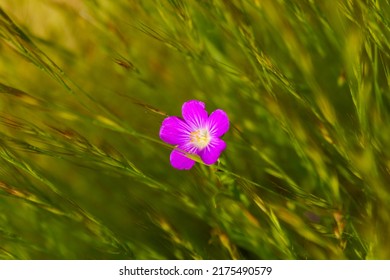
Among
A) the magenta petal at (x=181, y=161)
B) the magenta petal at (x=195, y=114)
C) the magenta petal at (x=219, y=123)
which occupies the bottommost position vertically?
the magenta petal at (x=181, y=161)

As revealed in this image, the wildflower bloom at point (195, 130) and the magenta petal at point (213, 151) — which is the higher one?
the wildflower bloom at point (195, 130)

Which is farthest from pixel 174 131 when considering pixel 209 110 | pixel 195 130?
pixel 209 110

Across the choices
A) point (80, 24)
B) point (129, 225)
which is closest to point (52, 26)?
point (80, 24)

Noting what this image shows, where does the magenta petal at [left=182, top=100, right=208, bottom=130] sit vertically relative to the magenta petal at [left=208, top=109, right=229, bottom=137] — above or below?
above

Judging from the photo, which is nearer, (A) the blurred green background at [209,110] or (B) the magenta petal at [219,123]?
(A) the blurred green background at [209,110]

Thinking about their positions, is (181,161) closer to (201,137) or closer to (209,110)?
(201,137)
